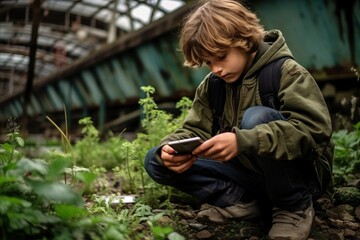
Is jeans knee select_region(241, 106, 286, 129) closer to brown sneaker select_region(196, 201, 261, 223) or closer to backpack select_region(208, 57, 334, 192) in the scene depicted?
backpack select_region(208, 57, 334, 192)

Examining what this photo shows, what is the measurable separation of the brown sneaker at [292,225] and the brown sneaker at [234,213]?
179 mm

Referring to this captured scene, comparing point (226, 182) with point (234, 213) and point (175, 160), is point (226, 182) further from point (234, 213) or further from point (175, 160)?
point (175, 160)

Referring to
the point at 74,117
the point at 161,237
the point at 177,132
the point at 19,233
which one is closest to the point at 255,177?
the point at 177,132

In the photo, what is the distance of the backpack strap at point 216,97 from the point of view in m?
2.14

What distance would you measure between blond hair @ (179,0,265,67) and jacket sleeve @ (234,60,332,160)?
0.36 meters

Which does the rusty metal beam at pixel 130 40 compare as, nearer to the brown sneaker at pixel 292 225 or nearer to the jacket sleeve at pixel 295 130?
the jacket sleeve at pixel 295 130

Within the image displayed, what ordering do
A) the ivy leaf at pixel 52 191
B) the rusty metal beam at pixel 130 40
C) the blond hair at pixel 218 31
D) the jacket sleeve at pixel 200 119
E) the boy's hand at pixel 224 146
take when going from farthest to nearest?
the rusty metal beam at pixel 130 40
the jacket sleeve at pixel 200 119
the blond hair at pixel 218 31
the boy's hand at pixel 224 146
the ivy leaf at pixel 52 191

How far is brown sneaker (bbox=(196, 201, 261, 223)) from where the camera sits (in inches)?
80.7

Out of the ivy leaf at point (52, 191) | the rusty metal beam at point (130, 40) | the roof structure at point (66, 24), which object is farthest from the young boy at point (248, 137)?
the roof structure at point (66, 24)

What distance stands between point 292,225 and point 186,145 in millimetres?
632

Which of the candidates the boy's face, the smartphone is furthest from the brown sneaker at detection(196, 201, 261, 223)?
the boy's face

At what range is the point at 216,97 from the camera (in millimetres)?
2145

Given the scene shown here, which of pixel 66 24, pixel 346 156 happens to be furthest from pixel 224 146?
pixel 66 24

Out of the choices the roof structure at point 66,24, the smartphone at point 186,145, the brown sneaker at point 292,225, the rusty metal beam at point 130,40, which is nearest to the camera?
the smartphone at point 186,145
